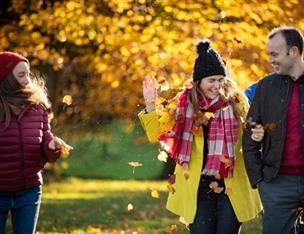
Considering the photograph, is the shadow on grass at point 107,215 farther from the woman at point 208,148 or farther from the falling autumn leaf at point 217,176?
the falling autumn leaf at point 217,176

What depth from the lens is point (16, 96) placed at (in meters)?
6.93

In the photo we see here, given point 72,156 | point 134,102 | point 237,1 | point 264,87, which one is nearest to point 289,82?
point 264,87

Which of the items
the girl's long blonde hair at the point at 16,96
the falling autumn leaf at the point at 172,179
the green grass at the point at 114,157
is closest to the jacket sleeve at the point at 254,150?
the falling autumn leaf at the point at 172,179

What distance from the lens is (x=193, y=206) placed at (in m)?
6.53

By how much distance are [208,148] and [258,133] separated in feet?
1.60

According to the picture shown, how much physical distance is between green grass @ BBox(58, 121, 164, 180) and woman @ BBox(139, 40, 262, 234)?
17172 millimetres

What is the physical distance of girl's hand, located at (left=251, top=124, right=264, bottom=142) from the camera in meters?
6.27

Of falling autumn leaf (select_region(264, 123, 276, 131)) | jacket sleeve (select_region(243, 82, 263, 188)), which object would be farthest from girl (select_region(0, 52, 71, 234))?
falling autumn leaf (select_region(264, 123, 276, 131))

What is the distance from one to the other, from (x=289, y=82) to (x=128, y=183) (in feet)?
63.6

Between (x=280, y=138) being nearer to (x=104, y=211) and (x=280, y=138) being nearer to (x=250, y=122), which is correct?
(x=250, y=122)

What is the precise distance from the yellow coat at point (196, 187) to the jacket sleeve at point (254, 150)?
18cm

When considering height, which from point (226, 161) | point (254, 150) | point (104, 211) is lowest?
point (104, 211)

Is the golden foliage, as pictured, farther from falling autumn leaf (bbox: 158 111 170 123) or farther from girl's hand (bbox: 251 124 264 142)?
girl's hand (bbox: 251 124 264 142)

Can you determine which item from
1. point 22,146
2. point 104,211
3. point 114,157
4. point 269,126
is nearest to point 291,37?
point 269,126
